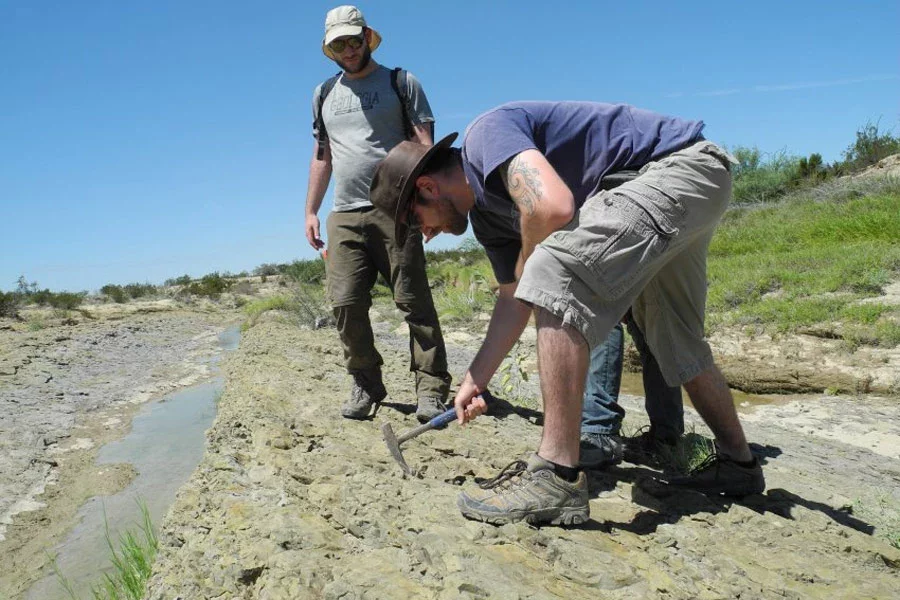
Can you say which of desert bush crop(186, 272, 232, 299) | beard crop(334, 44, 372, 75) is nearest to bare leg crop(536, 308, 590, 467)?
beard crop(334, 44, 372, 75)

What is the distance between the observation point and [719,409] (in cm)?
296

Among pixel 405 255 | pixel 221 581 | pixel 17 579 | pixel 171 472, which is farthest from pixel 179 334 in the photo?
pixel 221 581

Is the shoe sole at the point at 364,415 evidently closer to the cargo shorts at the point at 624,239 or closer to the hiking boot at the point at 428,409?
the hiking boot at the point at 428,409

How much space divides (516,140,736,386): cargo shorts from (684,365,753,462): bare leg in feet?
0.35

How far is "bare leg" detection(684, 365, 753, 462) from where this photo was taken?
2928 millimetres

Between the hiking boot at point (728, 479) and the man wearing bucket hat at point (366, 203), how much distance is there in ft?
5.31

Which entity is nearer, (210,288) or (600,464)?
(600,464)

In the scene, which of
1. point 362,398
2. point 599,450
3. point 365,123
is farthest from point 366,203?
point 599,450

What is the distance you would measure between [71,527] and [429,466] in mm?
3119

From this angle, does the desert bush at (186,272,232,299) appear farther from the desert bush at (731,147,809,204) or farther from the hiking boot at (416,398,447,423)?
the hiking boot at (416,398,447,423)

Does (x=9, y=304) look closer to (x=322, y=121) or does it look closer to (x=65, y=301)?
(x=65, y=301)

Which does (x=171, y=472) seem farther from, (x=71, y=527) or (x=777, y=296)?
(x=777, y=296)

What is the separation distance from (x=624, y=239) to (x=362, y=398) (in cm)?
252

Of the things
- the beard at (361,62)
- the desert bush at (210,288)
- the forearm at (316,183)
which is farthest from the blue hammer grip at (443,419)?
the desert bush at (210,288)
